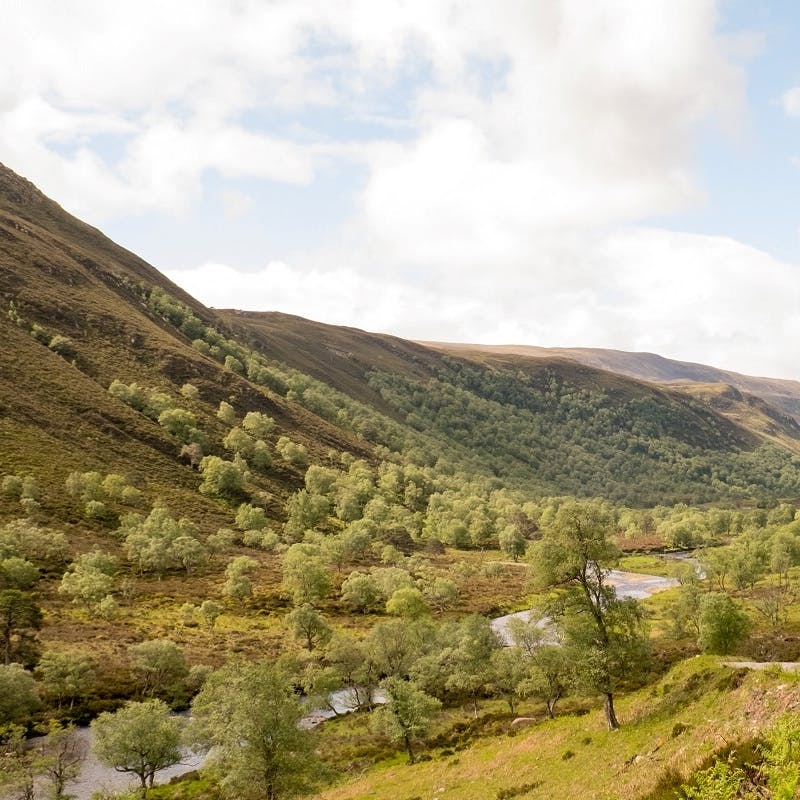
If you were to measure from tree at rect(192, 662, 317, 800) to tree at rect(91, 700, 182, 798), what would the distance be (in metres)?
10.7

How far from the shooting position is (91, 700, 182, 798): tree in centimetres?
4741

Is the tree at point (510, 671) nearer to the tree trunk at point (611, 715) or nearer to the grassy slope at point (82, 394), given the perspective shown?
the tree trunk at point (611, 715)

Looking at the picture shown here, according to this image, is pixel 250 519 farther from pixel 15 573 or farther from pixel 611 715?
pixel 611 715

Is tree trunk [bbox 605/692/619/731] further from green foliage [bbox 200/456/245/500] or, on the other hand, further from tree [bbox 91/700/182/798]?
green foliage [bbox 200/456/245/500]

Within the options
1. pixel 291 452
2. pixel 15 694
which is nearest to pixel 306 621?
pixel 15 694

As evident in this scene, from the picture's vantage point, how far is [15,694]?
5469 cm

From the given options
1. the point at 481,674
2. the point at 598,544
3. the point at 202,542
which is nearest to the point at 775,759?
the point at 598,544

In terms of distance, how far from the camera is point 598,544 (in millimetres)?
35688

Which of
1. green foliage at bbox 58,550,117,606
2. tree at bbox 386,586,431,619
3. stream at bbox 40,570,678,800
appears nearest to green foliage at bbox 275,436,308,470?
green foliage at bbox 58,550,117,606

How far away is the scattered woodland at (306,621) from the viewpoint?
35.7 metres

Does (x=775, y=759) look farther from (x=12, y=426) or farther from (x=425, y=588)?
(x=12, y=426)

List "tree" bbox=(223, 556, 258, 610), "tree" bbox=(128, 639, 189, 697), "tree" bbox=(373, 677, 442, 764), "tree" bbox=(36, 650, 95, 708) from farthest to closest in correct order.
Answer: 1. "tree" bbox=(223, 556, 258, 610)
2. "tree" bbox=(128, 639, 189, 697)
3. "tree" bbox=(36, 650, 95, 708)
4. "tree" bbox=(373, 677, 442, 764)

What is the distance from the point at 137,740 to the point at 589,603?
129 ft

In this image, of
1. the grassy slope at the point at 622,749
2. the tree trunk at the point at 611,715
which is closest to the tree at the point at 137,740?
the grassy slope at the point at 622,749
